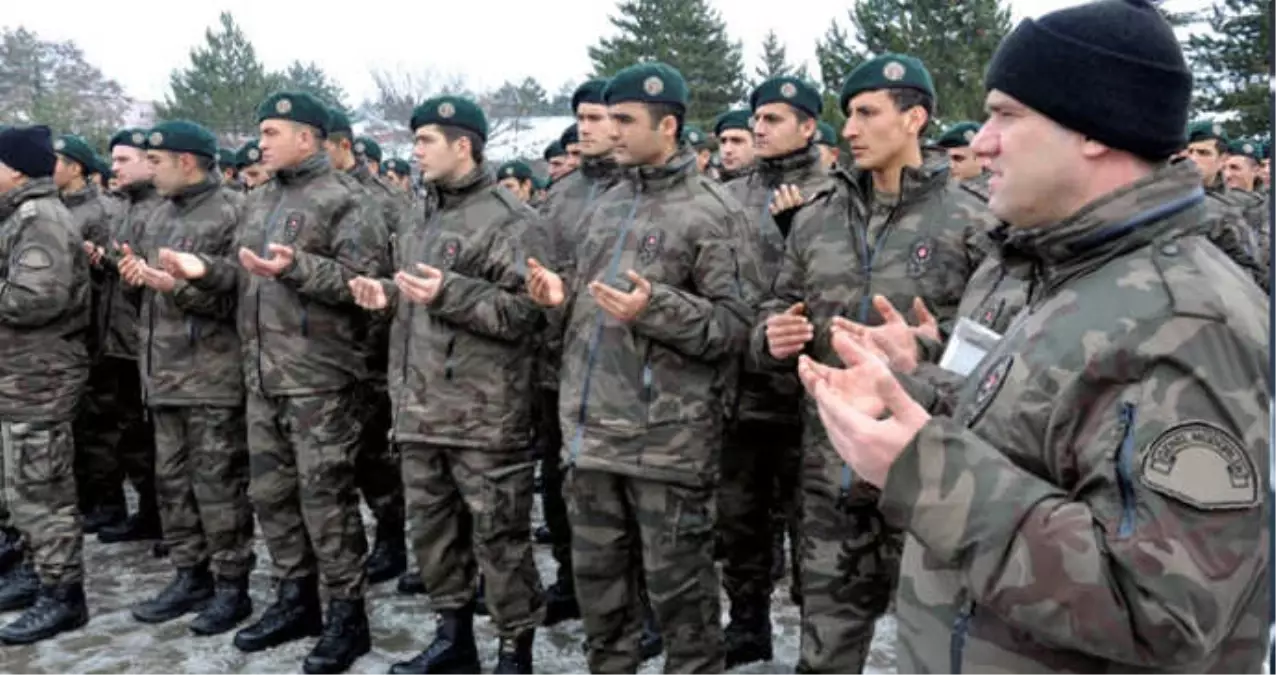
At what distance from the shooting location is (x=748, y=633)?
188 inches

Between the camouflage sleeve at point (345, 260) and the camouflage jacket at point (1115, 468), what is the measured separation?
3447 mm

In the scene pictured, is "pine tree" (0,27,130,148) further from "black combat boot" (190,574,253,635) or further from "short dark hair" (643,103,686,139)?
"short dark hair" (643,103,686,139)

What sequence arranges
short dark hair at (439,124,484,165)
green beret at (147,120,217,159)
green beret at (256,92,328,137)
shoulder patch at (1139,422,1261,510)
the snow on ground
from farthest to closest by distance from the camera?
green beret at (147,120,217,159) → green beret at (256,92,328,137) → the snow on ground → short dark hair at (439,124,484,165) → shoulder patch at (1139,422,1261,510)

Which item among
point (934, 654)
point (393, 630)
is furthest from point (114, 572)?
point (934, 654)

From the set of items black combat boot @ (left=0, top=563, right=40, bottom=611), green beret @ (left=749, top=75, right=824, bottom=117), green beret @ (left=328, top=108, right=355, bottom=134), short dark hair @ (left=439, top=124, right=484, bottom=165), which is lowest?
black combat boot @ (left=0, top=563, right=40, bottom=611)

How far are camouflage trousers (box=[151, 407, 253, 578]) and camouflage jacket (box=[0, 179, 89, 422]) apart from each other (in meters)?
0.49

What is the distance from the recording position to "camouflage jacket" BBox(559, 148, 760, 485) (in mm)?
3920

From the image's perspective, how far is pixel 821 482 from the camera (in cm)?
380

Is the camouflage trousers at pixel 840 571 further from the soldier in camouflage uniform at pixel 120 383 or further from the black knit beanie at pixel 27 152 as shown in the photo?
the soldier in camouflage uniform at pixel 120 383

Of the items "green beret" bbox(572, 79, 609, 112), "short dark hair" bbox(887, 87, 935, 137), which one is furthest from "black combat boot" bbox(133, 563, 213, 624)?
"short dark hair" bbox(887, 87, 935, 137)

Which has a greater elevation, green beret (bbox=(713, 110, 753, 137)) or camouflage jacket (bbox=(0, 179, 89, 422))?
green beret (bbox=(713, 110, 753, 137))

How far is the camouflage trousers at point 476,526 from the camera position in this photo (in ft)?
14.5

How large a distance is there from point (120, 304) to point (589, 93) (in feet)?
9.99

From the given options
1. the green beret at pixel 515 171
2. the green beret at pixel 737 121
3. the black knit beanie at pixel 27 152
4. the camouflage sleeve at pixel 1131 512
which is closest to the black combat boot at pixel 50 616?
→ the black knit beanie at pixel 27 152
